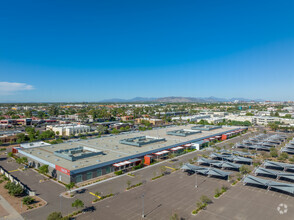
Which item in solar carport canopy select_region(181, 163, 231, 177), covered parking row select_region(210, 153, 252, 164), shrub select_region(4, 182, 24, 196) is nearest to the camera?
shrub select_region(4, 182, 24, 196)

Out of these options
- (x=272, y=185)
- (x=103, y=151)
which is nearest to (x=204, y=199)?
(x=272, y=185)

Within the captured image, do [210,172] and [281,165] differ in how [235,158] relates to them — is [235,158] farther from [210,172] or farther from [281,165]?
[210,172]

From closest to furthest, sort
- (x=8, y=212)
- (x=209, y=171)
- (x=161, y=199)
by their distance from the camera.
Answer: (x=8, y=212) → (x=161, y=199) → (x=209, y=171)

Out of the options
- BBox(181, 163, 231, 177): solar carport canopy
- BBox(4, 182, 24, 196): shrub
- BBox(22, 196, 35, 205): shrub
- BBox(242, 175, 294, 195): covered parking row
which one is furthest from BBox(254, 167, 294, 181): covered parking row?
BBox(4, 182, 24, 196): shrub

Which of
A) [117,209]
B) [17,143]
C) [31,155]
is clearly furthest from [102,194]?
[17,143]

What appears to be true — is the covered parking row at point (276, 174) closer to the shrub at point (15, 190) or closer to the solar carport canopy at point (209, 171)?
the solar carport canopy at point (209, 171)

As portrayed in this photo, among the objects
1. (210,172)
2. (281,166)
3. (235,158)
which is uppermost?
(210,172)

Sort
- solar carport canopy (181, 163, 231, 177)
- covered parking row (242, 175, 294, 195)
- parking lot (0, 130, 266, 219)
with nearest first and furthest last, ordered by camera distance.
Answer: parking lot (0, 130, 266, 219) < covered parking row (242, 175, 294, 195) < solar carport canopy (181, 163, 231, 177)

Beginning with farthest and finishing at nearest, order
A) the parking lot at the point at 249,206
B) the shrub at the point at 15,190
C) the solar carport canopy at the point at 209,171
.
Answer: the solar carport canopy at the point at 209,171 → the shrub at the point at 15,190 → the parking lot at the point at 249,206

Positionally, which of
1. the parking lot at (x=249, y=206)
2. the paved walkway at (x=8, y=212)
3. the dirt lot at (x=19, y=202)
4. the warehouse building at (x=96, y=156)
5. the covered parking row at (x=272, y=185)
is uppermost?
the warehouse building at (x=96, y=156)

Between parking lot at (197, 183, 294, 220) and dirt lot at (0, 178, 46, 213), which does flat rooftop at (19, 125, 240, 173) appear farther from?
parking lot at (197, 183, 294, 220)

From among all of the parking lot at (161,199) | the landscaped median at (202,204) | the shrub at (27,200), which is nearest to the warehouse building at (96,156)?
the shrub at (27,200)
